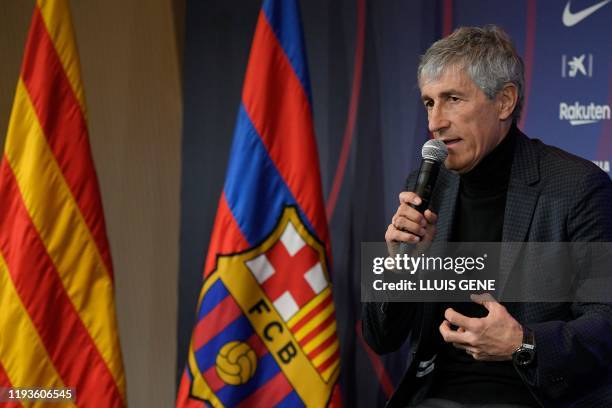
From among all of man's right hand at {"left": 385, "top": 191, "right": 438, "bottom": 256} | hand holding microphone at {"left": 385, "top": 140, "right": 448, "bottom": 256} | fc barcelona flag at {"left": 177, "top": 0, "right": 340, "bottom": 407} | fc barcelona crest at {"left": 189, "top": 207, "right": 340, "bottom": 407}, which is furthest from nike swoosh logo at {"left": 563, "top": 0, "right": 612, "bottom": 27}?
man's right hand at {"left": 385, "top": 191, "right": 438, "bottom": 256}

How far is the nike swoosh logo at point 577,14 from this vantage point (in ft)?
9.16

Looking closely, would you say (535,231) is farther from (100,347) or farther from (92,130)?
(92,130)

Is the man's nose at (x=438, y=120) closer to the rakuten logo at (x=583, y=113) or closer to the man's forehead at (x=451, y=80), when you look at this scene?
the man's forehead at (x=451, y=80)

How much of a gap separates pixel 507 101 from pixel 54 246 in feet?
4.89

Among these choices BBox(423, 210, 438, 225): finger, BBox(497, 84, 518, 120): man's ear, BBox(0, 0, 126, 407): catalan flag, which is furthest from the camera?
BBox(0, 0, 126, 407): catalan flag

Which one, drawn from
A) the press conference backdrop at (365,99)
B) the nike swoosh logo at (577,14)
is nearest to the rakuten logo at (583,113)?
the press conference backdrop at (365,99)

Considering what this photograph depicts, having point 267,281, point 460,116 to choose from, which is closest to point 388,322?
point 460,116

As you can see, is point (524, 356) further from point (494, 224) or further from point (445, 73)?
point (445, 73)

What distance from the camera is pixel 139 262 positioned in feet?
11.0

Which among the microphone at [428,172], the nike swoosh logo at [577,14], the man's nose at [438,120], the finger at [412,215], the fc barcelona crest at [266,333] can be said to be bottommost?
the fc barcelona crest at [266,333]

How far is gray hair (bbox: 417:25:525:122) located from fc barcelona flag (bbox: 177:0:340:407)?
0.86 metres

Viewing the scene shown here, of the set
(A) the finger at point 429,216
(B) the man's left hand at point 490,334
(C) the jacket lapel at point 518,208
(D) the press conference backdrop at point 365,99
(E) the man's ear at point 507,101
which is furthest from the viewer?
(D) the press conference backdrop at point 365,99

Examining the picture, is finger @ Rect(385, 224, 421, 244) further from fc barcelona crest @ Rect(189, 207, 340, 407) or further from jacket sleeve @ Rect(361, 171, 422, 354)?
fc barcelona crest @ Rect(189, 207, 340, 407)

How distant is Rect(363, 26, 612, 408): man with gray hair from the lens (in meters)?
1.75
